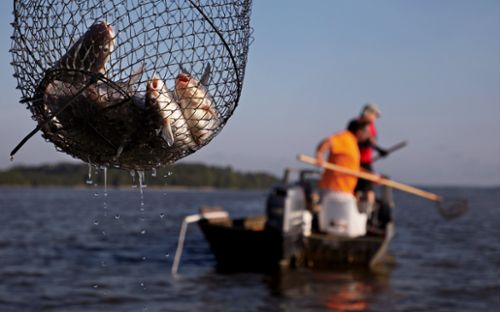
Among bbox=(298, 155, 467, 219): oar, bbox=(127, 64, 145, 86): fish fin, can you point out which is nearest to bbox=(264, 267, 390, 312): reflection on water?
bbox=(298, 155, 467, 219): oar

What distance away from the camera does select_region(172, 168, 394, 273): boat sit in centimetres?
1180

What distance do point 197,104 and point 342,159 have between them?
28.0 feet

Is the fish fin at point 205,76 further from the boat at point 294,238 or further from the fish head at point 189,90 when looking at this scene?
the boat at point 294,238

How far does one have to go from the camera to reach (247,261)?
13.8 metres

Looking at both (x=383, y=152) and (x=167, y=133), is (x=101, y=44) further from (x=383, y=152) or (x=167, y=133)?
(x=383, y=152)

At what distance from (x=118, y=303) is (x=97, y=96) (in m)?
11.6

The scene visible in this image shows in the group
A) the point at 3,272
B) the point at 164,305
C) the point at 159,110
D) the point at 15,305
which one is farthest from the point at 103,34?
the point at 3,272

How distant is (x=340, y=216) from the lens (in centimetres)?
1150

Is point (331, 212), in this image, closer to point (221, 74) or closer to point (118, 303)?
point (118, 303)

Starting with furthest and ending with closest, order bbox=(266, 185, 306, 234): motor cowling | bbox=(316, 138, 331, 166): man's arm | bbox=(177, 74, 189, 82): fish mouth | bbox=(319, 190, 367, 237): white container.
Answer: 1. bbox=(266, 185, 306, 234): motor cowling
2. bbox=(319, 190, 367, 237): white container
3. bbox=(316, 138, 331, 166): man's arm
4. bbox=(177, 74, 189, 82): fish mouth

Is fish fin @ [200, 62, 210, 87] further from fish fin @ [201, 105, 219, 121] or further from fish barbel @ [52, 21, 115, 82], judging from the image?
fish barbel @ [52, 21, 115, 82]

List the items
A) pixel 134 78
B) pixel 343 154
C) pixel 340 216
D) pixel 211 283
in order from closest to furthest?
pixel 134 78 < pixel 343 154 < pixel 340 216 < pixel 211 283

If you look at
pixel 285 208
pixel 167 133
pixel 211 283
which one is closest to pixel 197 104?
pixel 167 133

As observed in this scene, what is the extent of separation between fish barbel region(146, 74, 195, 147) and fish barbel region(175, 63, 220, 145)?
0.12 ft
